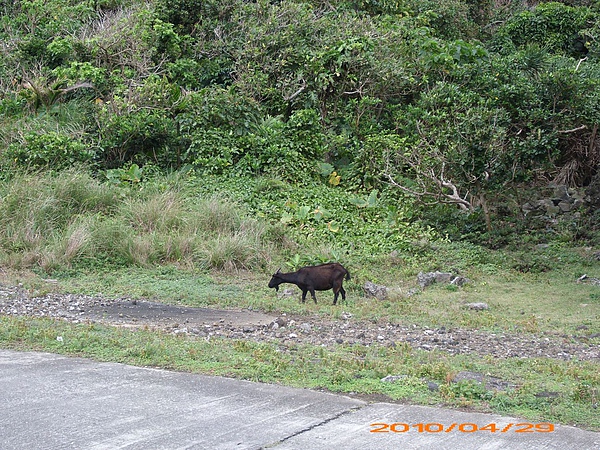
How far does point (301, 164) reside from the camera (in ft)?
57.0

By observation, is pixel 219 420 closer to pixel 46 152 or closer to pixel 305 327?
pixel 305 327

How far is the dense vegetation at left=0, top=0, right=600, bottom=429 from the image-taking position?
10609 mm

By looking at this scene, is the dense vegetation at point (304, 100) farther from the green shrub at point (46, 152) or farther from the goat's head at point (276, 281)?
the goat's head at point (276, 281)

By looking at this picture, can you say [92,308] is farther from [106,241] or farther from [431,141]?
[431,141]

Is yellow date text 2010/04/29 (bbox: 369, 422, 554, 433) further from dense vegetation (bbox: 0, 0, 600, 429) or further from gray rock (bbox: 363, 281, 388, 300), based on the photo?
gray rock (bbox: 363, 281, 388, 300)

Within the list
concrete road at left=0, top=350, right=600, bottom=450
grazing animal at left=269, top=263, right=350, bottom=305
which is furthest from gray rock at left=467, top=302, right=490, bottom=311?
concrete road at left=0, top=350, right=600, bottom=450

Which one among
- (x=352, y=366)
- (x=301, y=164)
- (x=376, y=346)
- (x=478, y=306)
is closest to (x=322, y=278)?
(x=478, y=306)

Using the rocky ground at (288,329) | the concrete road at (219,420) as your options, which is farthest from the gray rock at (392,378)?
the rocky ground at (288,329)

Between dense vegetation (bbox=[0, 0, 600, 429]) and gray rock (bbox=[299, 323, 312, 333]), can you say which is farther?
dense vegetation (bbox=[0, 0, 600, 429])

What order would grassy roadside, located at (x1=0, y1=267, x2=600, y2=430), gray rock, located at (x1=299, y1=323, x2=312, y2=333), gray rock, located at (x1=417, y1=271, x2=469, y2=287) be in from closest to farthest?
grassy roadside, located at (x1=0, y1=267, x2=600, y2=430) → gray rock, located at (x1=299, y1=323, x2=312, y2=333) → gray rock, located at (x1=417, y1=271, x2=469, y2=287)

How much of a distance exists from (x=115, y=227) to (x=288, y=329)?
19.1 feet

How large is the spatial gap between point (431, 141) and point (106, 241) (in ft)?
24.0

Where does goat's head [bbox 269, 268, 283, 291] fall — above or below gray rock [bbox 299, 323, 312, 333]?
above

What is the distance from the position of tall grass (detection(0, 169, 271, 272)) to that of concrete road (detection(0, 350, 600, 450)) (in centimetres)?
669
